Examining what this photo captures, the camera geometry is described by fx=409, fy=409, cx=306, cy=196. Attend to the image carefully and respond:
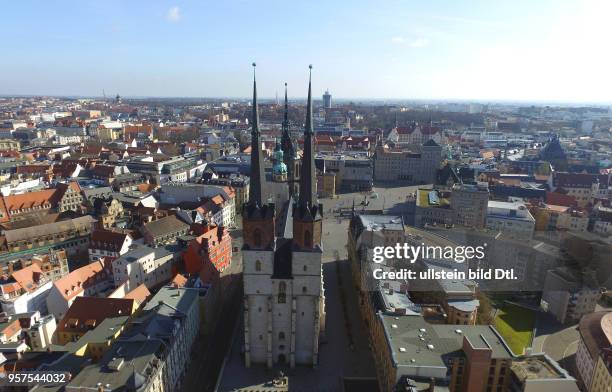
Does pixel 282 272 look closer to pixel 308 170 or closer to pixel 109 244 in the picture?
pixel 308 170

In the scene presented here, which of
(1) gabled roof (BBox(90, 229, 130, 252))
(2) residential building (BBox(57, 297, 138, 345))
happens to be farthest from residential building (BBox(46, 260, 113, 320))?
(2) residential building (BBox(57, 297, 138, 345))

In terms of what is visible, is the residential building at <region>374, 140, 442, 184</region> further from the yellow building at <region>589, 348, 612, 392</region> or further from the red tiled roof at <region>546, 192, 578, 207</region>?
the yellow building at <region>589, 348, 612, 392</region>

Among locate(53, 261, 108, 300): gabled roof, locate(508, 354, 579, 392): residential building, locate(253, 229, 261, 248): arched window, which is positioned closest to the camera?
locate(508, 354, 579, 392): residential building

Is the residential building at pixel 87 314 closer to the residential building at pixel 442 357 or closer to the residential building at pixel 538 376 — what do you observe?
the residential building at pixel 442 357

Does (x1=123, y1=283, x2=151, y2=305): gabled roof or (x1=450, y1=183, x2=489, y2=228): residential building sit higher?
(x1=450, y1=183, x2=489, y2=228): residential building

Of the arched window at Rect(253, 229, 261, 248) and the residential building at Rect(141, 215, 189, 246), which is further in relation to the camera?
the residential building at Rect(141, 215, 189, 246)

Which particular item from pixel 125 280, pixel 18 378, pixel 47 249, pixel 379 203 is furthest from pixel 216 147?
pixel 18 378

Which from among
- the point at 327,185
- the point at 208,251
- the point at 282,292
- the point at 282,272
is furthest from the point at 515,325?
the point at 327,185

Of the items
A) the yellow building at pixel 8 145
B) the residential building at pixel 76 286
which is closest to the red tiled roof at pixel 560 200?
the residential building at pixel 76 286

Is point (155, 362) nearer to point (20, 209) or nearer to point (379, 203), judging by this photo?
point (20, 209)
